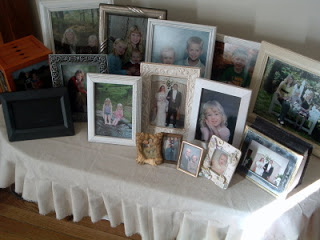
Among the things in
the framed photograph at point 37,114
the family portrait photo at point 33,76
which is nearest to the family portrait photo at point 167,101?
the framed photograph at point 37,114

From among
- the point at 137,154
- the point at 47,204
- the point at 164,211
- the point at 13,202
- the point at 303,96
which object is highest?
the point at 303,96

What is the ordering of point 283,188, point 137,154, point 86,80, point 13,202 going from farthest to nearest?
point 13,202, point 86,80, point 137,154, point 283,188

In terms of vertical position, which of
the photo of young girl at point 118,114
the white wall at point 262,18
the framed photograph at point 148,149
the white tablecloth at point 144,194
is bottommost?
the white tablecloth at point 144,194

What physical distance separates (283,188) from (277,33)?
2.00 feet

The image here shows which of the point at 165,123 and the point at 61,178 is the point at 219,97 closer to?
the point at 165,123

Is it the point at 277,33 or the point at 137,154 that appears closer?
the point at 137,154

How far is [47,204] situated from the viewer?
1464 mm

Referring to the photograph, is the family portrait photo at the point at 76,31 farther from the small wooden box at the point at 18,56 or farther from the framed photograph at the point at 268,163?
the framed photograph at the point at 268,163

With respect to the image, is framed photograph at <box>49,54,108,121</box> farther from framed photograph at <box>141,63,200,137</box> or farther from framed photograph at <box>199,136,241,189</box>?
framed photograph at <box>199,136,241,189</box>

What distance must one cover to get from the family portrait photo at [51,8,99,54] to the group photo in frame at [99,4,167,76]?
0.27 feet

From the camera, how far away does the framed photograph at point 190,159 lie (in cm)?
121

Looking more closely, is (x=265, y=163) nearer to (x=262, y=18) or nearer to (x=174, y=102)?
(x=174, y=102)

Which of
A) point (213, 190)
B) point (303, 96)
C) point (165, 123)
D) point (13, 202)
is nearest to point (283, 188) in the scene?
point (213, 190)

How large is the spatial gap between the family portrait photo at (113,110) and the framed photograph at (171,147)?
0.52 feet
